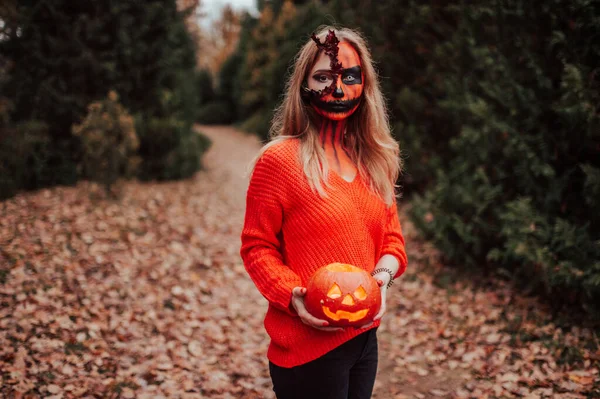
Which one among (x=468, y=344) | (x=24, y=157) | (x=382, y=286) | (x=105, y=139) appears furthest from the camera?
(x=105, y=139)

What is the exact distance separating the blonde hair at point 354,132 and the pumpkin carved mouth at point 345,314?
1.74ft

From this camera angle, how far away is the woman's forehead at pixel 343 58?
2.16 meters

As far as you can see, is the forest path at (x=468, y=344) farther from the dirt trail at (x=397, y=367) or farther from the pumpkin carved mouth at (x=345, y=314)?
the pumpkin carved mouth at (x=345, y=314)

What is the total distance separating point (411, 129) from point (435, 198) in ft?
7.91

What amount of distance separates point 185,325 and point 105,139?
4.44 meters

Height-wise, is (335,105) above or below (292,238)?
above

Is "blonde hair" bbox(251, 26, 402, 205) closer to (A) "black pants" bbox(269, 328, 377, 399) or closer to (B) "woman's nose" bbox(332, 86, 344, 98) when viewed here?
(B) "woman's nose" bbox(332, 86, 344, 98)

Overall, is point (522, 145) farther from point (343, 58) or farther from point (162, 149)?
point (162, 149)

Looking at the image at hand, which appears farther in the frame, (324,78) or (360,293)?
(324,78)

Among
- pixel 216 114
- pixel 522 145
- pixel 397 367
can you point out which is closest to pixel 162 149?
pixel 397 367

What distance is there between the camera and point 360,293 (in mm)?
1919

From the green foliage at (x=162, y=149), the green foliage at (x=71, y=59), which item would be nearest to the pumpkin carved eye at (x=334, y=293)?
the green foliage at (x=71, y=59)

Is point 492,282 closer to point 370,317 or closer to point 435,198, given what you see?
point 435,198

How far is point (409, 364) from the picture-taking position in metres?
4.60
